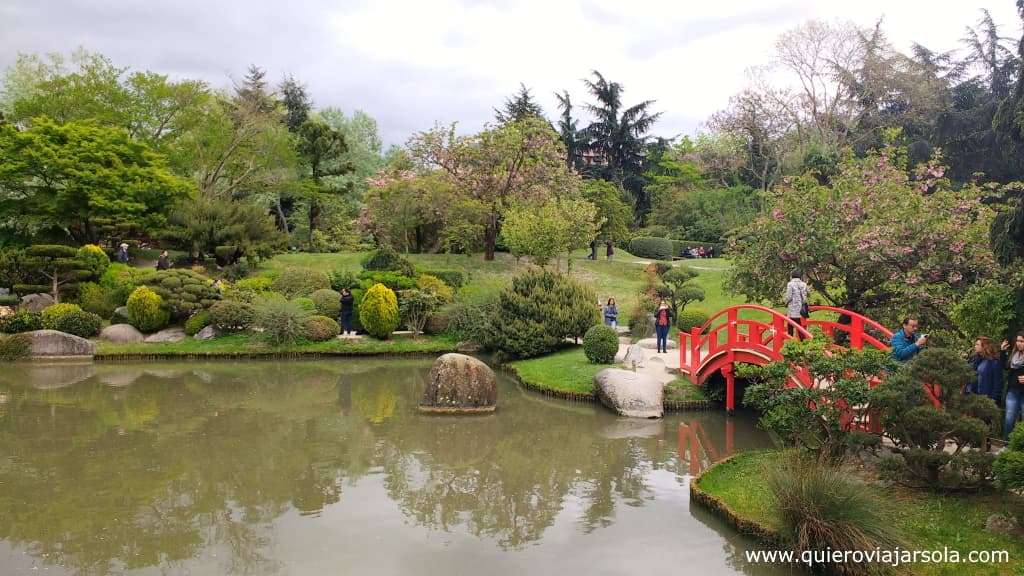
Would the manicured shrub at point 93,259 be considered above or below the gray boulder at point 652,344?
above

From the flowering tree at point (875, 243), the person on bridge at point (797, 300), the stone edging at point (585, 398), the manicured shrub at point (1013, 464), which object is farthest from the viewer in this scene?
the stone edging at point (585, 398)

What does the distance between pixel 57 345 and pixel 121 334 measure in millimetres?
1787

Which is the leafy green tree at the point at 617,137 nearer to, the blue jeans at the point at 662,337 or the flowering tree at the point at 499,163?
the flowering tree at the point at 499,163

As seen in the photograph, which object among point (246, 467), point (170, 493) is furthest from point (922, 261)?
point (170, 493)

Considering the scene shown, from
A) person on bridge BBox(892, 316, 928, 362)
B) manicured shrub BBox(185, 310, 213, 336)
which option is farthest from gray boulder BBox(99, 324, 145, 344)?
person on bridge BBox(892, 316, 928, 362)

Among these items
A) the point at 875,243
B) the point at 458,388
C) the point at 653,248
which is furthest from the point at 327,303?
the point at 653,248

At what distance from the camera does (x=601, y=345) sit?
18.2 m

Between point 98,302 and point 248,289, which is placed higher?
point 248,289

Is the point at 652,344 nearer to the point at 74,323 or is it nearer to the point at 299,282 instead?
the point at 299,282

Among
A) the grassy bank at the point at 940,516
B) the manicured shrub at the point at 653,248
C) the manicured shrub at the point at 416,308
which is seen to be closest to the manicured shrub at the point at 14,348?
the manicured shrub at the point at 416,308

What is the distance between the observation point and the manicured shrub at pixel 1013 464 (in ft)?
22.6

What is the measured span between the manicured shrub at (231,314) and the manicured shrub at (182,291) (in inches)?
26.5

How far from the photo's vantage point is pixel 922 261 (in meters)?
14.2

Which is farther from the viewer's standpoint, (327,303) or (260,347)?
(327,303)
